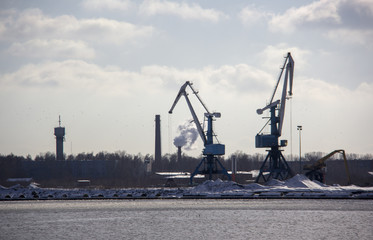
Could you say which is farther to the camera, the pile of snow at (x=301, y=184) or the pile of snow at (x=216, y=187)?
Result: the pile of snow at (x=301, y=184)

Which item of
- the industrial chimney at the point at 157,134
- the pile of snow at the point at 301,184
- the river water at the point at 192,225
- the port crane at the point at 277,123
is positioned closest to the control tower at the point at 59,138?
the industrial chimney at the point at 157,134

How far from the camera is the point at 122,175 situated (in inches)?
5748

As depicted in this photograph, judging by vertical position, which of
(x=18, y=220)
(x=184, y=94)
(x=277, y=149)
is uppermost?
(x=184, y=94)

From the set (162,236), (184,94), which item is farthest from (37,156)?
(162,236)

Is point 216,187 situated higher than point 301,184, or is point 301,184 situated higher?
point 301,184

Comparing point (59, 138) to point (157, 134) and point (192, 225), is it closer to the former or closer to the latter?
point (157, 134)

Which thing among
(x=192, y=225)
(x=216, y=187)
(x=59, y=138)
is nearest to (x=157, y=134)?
(x=59, y=138)

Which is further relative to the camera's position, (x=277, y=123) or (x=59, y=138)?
(x=59, y=138)

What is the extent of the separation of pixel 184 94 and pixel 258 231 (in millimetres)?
81599

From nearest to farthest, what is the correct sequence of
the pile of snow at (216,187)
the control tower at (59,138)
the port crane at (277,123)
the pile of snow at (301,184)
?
the pile of snow at (216,187) < the pile of snow at (301,184) < the port crane at (277,123) < the control tower at (59,138)

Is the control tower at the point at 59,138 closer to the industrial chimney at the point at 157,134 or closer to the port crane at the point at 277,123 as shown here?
the industrial chimney at the point at 157,134

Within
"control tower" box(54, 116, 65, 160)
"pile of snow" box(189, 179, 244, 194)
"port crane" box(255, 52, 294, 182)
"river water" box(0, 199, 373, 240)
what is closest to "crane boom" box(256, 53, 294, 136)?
"port crane" box(255, 52, 294, 182)

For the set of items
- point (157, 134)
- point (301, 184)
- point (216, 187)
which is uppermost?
point (157, 134)

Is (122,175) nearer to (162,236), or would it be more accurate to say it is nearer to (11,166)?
(11,166)
